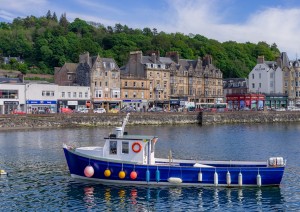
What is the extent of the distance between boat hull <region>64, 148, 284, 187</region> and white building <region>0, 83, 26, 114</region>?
185ft

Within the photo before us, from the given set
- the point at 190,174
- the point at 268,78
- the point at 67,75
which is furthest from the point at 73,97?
the point at 190,174

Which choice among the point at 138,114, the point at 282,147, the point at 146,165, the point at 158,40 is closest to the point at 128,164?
the point at 146,165

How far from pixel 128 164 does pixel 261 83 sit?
103847 millimetres

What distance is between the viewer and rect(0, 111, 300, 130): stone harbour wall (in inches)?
2879

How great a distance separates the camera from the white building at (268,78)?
126 m

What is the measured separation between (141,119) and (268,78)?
2171 inches

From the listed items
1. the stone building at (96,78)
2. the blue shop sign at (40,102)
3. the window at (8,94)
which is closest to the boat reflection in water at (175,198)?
the window at (8,94)

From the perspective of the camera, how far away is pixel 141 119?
8388cm

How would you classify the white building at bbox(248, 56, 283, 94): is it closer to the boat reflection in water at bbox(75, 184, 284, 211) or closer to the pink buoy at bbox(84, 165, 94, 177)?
the boat reflection in water at bbox(75, 184, 284, 211)

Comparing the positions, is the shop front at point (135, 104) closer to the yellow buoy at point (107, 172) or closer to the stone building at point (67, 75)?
the stone building at point (67, 75)

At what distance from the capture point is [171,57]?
378 feet

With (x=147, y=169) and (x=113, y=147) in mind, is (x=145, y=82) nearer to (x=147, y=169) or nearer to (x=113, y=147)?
(x=113, y=147)

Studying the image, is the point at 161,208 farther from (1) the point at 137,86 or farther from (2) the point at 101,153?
(1) the point at 137,86

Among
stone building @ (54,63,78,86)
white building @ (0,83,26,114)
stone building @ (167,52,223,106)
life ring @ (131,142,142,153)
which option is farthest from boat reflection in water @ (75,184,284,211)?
stone building @ (167,52,223,106)
